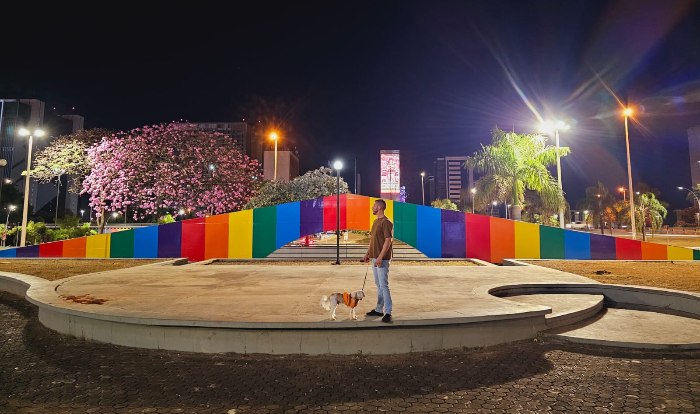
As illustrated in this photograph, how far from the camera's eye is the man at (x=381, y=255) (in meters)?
5.90

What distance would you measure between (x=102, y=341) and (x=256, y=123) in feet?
439

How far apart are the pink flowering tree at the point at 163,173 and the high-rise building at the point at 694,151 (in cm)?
11217

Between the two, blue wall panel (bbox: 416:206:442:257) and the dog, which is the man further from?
blue wall panel (bbox: 416:206:442:257)

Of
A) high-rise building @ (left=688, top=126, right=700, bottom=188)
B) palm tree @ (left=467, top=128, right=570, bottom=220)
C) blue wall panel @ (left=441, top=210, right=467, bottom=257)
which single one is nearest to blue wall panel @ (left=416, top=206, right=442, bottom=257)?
blue wall panel @ (left=441, top=210, right=467, bottom=257)

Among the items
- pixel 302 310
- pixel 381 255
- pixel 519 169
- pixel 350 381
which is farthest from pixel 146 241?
pixel 519 169

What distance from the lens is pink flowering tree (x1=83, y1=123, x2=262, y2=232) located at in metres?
29.2

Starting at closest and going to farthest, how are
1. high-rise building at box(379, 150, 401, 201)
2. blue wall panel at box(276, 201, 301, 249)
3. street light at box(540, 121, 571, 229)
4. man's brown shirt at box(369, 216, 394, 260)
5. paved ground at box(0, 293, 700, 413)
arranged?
paved ground at box(0, 293, 700, 413)
man's brown shirt at box(369, 216, 394, 260)
blue wall panel at box(276, 201, 301, 249)
street light at box(540, 121, 571, 229)
high-rise building at box(379, 150, 401, 201)

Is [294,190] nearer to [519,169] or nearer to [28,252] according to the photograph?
[519,169]

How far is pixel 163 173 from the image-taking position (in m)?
29.2

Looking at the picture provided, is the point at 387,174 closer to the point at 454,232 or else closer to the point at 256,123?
the point at 256,123

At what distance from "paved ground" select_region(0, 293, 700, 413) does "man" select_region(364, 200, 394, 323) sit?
2.89 ft

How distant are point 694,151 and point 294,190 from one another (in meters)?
111

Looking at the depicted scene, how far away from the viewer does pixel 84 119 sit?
85500mm

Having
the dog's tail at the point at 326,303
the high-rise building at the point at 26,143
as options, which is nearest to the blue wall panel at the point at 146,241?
the dog's tail at the point at 326,303
